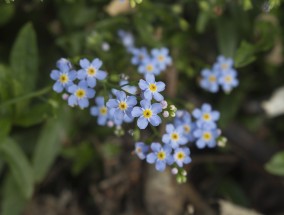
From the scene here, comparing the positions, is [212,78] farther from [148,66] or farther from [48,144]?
[48,144]

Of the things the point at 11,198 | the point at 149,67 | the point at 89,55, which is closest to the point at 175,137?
the point at 149,67

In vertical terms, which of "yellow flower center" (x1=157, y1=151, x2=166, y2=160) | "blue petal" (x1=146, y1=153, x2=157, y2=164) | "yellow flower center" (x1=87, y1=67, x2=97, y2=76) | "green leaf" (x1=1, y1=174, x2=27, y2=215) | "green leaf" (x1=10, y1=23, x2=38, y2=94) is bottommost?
"green leaf" (x1=1, y1=174, x2=27, y2=215)

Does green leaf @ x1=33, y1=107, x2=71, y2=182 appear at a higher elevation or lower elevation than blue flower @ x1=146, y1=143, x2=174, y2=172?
higher

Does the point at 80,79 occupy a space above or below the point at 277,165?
below

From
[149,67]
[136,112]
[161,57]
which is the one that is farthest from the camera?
[161,57]

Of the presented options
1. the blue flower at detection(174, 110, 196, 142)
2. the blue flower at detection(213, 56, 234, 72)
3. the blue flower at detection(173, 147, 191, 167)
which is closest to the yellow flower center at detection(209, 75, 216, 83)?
the blue flower at detection(213, 56, 234, 72)

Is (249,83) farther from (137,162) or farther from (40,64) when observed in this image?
(40,64)

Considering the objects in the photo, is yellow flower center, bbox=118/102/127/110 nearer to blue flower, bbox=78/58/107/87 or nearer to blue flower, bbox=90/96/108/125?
blue flower, bbox=78/58/107/87
